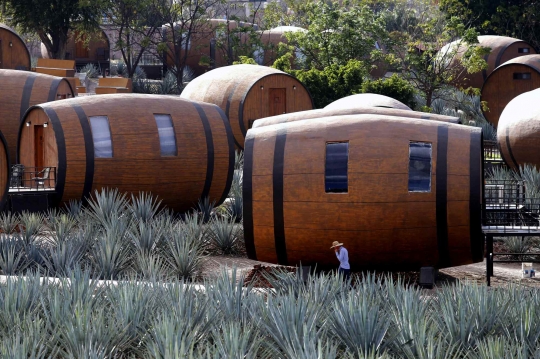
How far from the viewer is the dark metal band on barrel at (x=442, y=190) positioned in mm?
10648

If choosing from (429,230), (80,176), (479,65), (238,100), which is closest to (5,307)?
(429,230)

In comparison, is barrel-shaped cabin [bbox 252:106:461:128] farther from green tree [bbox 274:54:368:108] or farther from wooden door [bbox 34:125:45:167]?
green tree [bbox 274:54:368:108]

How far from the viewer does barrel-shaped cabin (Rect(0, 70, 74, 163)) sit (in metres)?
19.0

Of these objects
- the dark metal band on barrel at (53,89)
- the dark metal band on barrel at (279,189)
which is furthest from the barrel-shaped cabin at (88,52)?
the dark metal band on barrel at (279,189)

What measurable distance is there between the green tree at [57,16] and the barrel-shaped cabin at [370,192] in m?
25.5

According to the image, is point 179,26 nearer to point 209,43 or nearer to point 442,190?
point 209,43

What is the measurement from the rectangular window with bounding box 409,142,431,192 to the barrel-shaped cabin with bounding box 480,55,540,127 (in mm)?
22374

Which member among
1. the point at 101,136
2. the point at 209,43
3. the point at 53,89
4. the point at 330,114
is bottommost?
the point at 101,136

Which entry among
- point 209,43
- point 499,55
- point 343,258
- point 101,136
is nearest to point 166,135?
point 101,136

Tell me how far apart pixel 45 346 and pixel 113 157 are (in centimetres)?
752

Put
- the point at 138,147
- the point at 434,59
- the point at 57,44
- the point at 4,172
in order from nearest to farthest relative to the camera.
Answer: the point at 4,172 → the point at 138,147 → the point at 434,59 → the point at 57,44

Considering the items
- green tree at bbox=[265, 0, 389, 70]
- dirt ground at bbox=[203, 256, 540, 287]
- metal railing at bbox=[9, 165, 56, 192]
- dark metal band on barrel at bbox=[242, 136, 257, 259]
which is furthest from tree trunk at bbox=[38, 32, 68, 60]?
dark metal band on barrel at bbox=[242, 136, 257, 259]

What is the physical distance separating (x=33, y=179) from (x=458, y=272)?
6916mm

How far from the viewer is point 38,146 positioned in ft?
54.6
